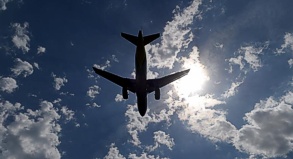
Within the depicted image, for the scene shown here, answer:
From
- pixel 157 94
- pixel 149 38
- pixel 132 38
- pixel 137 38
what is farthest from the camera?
pixel 157 94

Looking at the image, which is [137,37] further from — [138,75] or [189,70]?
[189,70]

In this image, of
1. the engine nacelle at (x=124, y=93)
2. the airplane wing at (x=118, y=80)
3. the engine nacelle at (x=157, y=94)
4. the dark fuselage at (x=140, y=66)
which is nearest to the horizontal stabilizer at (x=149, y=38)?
the dark fuselage at (x=140, y=66)

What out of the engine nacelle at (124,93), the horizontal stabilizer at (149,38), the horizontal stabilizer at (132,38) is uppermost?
the horizontal stabilizer at (149,38)

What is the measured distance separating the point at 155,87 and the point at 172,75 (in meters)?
3.72

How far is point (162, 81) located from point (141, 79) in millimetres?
6670

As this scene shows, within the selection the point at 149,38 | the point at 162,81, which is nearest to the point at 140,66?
the point at 149,38

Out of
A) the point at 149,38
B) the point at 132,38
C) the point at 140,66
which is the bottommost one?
the point at 140,66

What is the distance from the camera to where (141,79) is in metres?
56.8

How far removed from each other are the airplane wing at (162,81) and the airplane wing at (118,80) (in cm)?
306

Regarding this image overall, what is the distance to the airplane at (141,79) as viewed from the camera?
2227 inches

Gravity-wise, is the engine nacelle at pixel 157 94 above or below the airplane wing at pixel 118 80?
below

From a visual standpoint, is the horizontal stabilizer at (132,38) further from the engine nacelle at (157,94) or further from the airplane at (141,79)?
the engine nacelle at (157,94)

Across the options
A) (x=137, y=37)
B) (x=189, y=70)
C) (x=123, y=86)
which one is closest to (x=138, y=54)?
(x=137, y=37)

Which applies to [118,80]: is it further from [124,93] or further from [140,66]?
[140,66]
